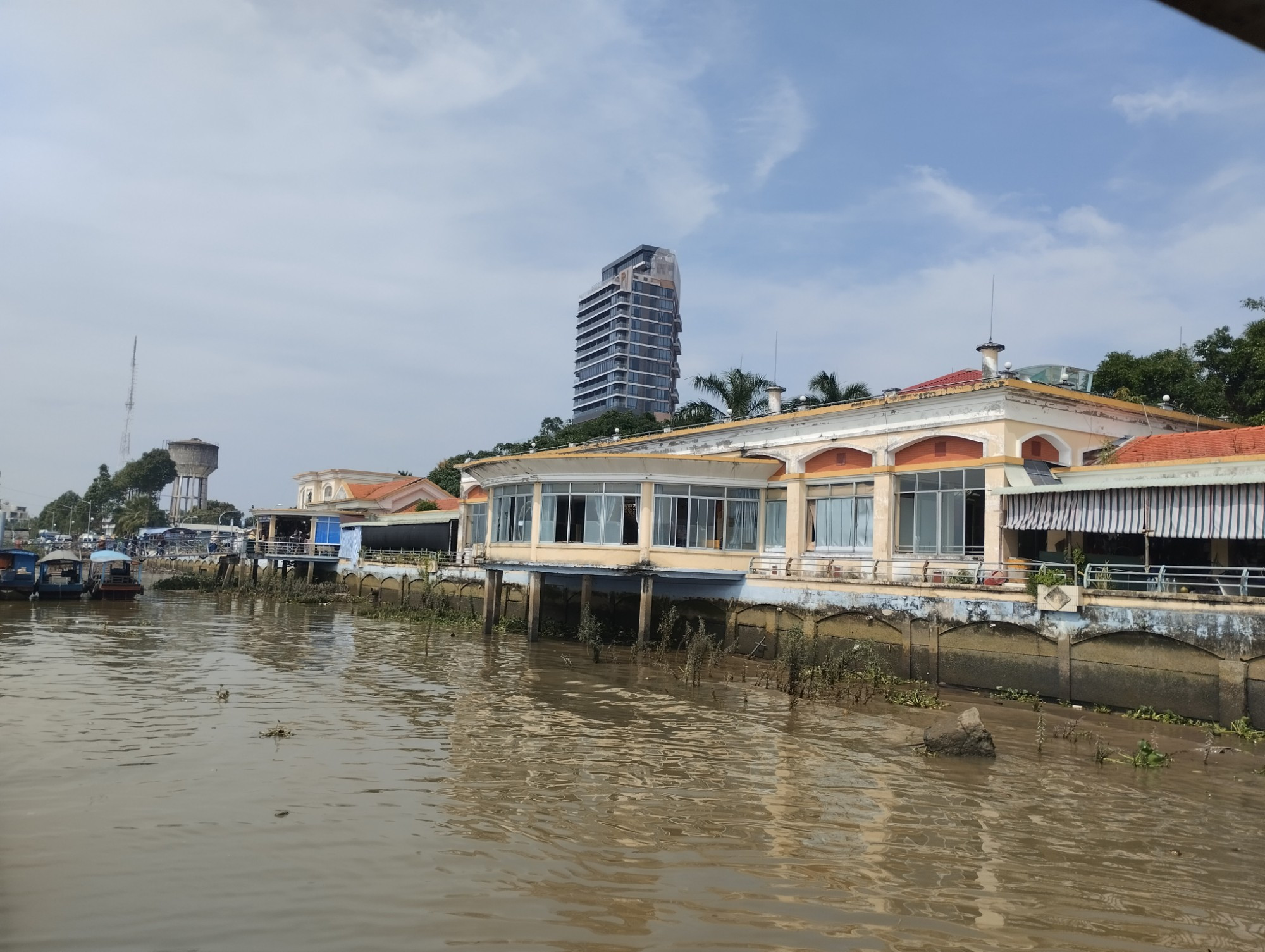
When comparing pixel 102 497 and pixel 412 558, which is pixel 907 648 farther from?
pixel 102 497

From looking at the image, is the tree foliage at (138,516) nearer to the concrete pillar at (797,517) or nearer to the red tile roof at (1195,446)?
the concrete pillar at (797,517)

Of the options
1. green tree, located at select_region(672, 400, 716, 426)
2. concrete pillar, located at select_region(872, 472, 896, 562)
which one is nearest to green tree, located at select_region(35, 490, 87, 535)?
green tree, located at select_region(672, 400, 716, 426)

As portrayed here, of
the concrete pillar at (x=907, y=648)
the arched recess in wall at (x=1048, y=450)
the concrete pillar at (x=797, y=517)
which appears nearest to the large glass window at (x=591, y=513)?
the concrete pillar at (x=797, y=517)

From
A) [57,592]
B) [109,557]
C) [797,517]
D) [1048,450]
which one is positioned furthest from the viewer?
[109,557]

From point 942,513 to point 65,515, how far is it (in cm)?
14644

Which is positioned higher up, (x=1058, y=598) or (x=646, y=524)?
(x=646, y=524)

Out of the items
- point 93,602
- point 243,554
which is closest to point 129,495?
point 243,554

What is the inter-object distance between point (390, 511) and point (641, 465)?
34.1 meters

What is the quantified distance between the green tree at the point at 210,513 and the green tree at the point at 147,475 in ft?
23.2

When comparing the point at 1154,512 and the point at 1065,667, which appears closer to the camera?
the point at 1065,667

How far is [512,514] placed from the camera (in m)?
30.5

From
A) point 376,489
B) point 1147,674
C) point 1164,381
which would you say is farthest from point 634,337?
point 1147,674

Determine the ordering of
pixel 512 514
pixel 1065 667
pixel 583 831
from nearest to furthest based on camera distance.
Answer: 1. pixel 583 831
2. pixel 1065 667
3. pixel 512 514

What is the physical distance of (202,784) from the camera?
35.6ft
